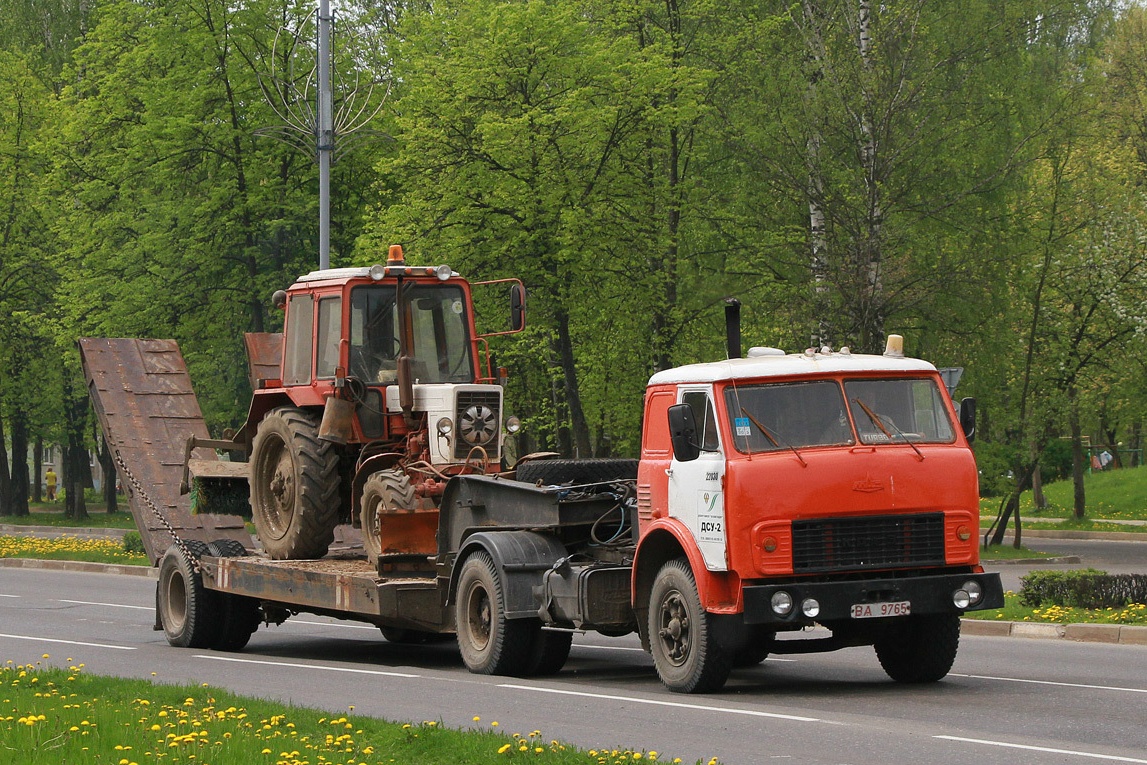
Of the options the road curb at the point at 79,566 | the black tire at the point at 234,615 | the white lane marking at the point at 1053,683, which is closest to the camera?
the white lane marking at the point at 1053,683

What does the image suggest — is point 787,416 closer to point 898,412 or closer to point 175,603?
point 898,412

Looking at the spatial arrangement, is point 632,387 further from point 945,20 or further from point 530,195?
point 945,20

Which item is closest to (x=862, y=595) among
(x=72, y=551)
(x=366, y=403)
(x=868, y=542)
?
(x=868, y=542)

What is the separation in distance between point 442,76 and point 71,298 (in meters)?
14.7

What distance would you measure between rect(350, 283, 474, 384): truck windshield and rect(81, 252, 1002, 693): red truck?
0.07 feet

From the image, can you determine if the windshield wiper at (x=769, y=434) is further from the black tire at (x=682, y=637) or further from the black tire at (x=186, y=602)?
the black tire at (x=186, y=602)

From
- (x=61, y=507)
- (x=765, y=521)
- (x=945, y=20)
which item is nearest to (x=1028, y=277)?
(x=945, y=20)

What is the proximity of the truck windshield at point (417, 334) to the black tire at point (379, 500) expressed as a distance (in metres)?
1.31

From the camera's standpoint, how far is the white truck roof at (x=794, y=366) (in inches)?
464

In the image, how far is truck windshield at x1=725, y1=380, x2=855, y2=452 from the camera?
37.9 ft

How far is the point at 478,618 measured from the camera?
13.6m

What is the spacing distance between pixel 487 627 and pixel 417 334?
146 inches

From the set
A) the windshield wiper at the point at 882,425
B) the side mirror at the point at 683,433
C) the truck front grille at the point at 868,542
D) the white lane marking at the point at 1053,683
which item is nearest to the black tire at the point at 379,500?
the side mirror at the point at 683,433

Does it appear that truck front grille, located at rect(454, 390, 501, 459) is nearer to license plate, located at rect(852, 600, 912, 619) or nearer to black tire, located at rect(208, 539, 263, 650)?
black tire, located at rect(208, 539, 263, 650)
